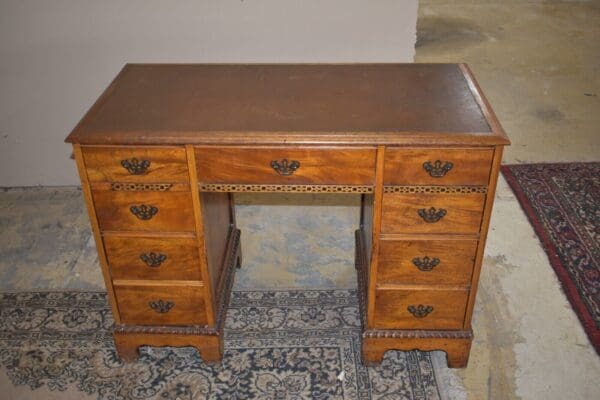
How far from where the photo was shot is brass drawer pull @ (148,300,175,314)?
2.11 meters

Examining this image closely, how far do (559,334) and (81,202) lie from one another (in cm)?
250

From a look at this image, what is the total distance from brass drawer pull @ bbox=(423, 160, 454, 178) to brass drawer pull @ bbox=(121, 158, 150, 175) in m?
0.87

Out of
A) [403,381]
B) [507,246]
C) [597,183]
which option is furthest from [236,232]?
[597,183]

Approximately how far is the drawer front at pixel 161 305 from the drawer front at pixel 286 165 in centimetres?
49

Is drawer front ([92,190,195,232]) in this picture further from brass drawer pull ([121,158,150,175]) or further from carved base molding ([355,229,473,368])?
carved base molding ([355,229,473,368])

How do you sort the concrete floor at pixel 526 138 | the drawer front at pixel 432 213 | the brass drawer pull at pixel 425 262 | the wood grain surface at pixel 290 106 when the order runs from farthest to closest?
the concrete floor at pixel 526 138 < the brass drawer pull at pixel 425 262 < the drawer front at pixel 432 213 < the wood grain surface at pixel 290 106

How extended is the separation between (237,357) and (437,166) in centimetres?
110

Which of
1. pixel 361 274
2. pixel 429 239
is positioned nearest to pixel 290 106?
pixel 429 239

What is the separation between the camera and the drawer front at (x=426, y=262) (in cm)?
194

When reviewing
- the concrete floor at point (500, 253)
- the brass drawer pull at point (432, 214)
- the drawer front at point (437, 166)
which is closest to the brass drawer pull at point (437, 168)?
the drawer front at point (437, 166)

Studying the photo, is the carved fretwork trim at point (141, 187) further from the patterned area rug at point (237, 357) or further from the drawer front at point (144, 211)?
the patterned area rug at point (237, 357)

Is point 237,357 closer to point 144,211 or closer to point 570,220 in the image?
point 144,211

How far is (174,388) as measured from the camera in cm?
213

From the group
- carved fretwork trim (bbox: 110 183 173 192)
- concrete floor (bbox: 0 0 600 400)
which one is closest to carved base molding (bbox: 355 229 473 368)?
concrete floor (bbox: 0 0 600 400)
